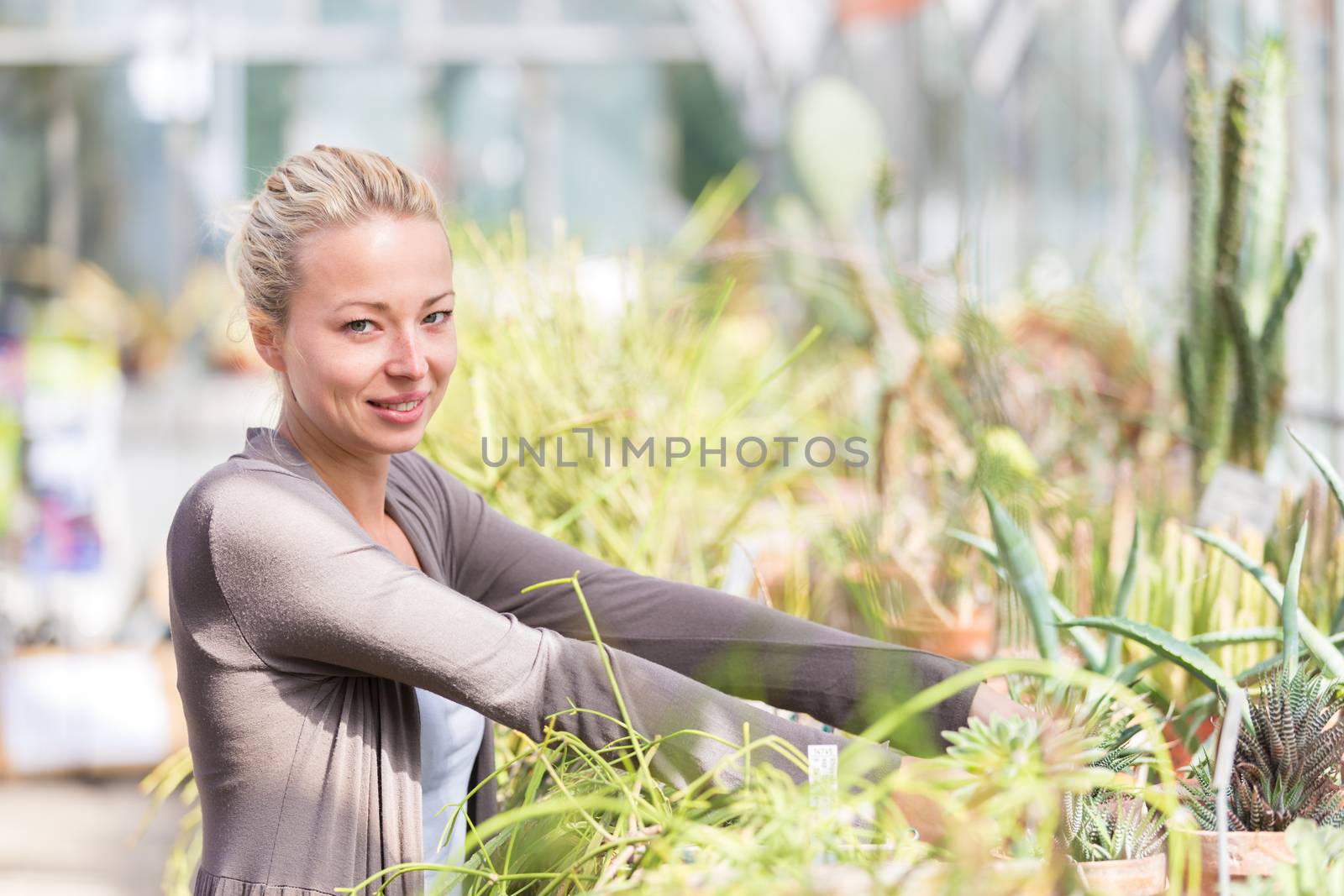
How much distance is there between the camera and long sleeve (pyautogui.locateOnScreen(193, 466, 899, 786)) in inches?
33.8

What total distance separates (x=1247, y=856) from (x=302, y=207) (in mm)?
750

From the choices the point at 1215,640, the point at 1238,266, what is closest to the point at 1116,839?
the point at 1215,640

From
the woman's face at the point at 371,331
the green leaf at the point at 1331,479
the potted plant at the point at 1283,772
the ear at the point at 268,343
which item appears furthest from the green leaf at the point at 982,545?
the ear at the point at 268,343

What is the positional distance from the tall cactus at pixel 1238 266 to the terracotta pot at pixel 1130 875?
106 cm

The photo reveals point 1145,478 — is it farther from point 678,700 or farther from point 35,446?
point 35,446

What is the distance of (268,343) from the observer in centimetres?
104

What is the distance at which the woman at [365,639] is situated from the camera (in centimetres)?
87

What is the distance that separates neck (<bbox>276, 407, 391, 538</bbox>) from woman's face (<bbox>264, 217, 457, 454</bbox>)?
0.02 metres

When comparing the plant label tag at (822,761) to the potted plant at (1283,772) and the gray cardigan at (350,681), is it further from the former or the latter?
the potted plant at (1283,772)

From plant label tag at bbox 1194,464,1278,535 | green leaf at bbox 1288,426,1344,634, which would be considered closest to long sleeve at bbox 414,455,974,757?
green leaf at bbox 1288,426,1344,634

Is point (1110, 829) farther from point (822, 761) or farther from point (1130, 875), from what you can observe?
point (822, 761)

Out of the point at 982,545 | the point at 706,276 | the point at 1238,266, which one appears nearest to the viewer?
the point at 982,545

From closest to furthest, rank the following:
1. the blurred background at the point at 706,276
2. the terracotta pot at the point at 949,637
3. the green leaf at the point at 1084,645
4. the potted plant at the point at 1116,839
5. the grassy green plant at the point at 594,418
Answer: the potted plant at the point at 1116,839, the green leaf at the point at 1084,645, the terracotta pot at the point at 949,637, the grassy green plant at the point at 594,418, the blurred background at the point at 706,276

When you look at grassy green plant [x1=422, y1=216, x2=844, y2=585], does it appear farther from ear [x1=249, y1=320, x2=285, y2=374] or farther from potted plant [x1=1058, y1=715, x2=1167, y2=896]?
potted plant [x1=1058, y1=715, x2=1167, y2=896]
